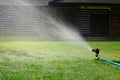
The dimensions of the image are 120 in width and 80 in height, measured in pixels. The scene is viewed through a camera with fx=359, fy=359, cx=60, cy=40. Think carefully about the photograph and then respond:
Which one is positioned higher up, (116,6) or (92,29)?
Answer: (116,6)

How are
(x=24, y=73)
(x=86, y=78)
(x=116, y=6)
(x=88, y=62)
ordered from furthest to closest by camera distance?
(x=116, y=6) < (x=88, y=62) < (x=24, y=73) < (x=86, y=78)

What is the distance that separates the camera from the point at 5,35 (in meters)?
25.0

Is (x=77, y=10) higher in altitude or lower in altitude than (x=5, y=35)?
higher

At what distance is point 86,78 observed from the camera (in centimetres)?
732

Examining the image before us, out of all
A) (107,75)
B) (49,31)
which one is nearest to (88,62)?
(107,75)

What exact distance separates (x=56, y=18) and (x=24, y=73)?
17.4m

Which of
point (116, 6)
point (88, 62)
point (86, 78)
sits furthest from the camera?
point (116, 6)

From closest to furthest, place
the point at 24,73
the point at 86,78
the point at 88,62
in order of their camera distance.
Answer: the point at 86,78 < the point at 24,73 < the point at 88,62

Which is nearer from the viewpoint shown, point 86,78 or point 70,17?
point 86,78

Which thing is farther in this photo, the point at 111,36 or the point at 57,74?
the point at 111,36

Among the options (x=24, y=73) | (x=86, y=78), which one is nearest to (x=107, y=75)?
(x=86, y=78)

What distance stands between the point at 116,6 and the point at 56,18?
13.8 feet

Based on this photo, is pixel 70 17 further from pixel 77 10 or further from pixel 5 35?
pixel 5 35

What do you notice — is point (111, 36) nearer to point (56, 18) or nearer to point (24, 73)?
point (56, 18)
